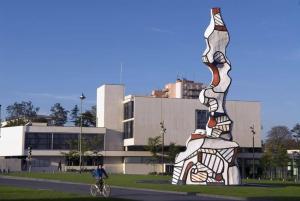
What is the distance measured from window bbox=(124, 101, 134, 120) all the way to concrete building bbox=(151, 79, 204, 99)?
38.2 feet

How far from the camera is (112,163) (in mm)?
104062

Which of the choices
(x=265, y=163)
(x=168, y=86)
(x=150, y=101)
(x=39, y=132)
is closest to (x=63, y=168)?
(x=39, y=132)

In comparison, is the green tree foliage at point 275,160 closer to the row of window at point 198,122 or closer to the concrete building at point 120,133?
the concrete building at point 120,133

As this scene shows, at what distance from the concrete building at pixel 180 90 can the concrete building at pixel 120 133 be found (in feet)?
40.5

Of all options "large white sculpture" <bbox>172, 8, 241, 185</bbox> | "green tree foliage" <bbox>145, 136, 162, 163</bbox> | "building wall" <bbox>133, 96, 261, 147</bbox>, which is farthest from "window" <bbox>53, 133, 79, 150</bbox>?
"large white sculpture" <bbox>172, 8, 241, 185</bbox>

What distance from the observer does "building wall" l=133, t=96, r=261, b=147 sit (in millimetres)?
101438

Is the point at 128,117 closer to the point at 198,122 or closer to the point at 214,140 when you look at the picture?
the point at 198,122

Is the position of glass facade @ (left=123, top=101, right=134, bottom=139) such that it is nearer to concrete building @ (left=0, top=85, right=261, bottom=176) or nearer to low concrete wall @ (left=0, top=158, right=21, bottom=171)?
concrete building @ (left=0, top=85, right=261, bottom=176)

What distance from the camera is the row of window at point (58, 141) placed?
330 feet

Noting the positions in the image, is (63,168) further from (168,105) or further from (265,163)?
(265,163)

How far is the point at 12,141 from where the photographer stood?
10488 cm

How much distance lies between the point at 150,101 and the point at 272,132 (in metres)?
51.8

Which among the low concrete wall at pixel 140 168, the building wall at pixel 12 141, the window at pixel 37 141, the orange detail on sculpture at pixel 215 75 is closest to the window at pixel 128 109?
the low concrete wall at pixel 140 168

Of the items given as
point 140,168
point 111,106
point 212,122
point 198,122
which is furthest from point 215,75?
point 111,106
